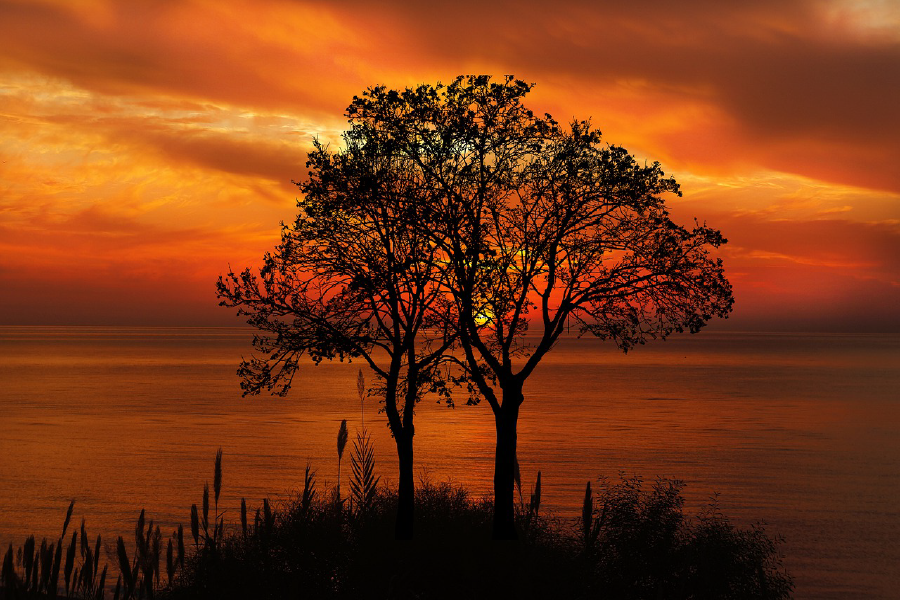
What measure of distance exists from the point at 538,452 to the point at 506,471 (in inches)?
1543

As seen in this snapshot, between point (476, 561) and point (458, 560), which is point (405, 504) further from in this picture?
point (476, 561)

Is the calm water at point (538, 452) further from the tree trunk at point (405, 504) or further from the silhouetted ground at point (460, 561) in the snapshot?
the tree trunk at point (405, 504)

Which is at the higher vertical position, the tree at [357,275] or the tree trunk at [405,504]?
the tree at [357,275]

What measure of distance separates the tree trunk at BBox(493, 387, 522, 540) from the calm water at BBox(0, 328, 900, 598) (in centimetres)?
1373

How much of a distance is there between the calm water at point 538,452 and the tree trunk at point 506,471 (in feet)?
45.0

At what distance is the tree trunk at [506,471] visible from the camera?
22078 mm

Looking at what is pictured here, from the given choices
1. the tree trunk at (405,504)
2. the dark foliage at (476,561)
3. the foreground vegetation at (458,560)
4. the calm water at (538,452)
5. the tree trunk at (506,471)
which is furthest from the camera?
the calm water at (538,452)

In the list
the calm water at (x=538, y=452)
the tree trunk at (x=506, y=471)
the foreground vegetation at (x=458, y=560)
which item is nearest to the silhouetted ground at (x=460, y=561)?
the foreground vegetation at (x=458, y=560)

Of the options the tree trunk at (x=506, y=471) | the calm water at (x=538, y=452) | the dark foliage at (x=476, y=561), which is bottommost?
the calm water at (x=538, y=452)

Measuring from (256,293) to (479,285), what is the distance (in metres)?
6.69

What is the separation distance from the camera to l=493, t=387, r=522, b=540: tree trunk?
22.1 metres

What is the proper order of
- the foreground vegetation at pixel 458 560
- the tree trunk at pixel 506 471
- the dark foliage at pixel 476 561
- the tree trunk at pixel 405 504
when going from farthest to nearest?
the tree trunk at pixel 405 504 < the tree trunk at pixel 506 471 < the dark foliage at pixel 476 561 < the foreground vegetation at pixel 458 560

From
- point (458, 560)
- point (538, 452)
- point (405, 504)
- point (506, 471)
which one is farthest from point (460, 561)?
point (538, 452)

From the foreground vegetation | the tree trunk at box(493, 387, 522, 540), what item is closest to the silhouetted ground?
the foreground vegetation
